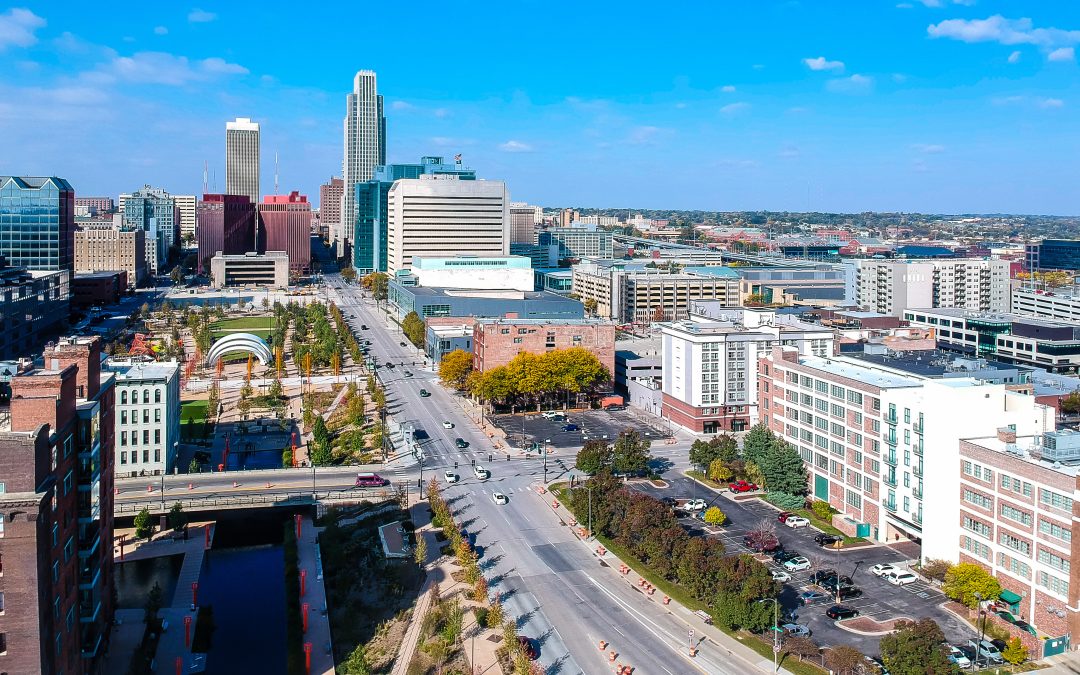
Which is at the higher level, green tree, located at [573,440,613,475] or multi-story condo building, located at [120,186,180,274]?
multi-story condo building, located at [120,186,180,274]

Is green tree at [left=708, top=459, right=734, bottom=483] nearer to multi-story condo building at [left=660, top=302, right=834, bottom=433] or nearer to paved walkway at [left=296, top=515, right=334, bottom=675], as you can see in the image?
multi-story condo building at [left=660, top=302, right=834, bottom=433]

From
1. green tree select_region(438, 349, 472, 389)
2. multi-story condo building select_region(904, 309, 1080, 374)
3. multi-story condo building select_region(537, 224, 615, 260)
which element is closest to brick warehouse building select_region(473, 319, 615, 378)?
green tree select_region(438, 349, 472, 389)

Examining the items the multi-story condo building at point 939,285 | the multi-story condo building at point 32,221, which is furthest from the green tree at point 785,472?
the multi-story condo building at point 32,221

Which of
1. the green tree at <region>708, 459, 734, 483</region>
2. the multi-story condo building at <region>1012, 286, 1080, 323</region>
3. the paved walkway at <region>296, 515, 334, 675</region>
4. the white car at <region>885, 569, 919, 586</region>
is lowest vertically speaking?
the paved walkway at <region>296, 515, 334, 675</region>

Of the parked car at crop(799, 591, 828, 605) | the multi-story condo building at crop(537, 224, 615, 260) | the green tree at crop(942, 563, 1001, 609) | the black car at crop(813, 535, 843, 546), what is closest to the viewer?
the green tree at crop(942, 563, 1001, 609)

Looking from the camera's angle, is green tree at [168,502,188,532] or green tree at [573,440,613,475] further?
green tree at [573,440,613,475]

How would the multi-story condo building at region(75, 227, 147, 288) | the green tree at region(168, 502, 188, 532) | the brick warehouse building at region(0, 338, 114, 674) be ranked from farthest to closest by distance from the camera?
1. the multi-story condo building at region(75, 227, 147, 288)
2. the green tree at region(168, 502, 188, 532)
3. the brick warehouse building at region(0, 338, 114, 674)

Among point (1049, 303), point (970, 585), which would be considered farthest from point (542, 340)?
point (1049, 303)
